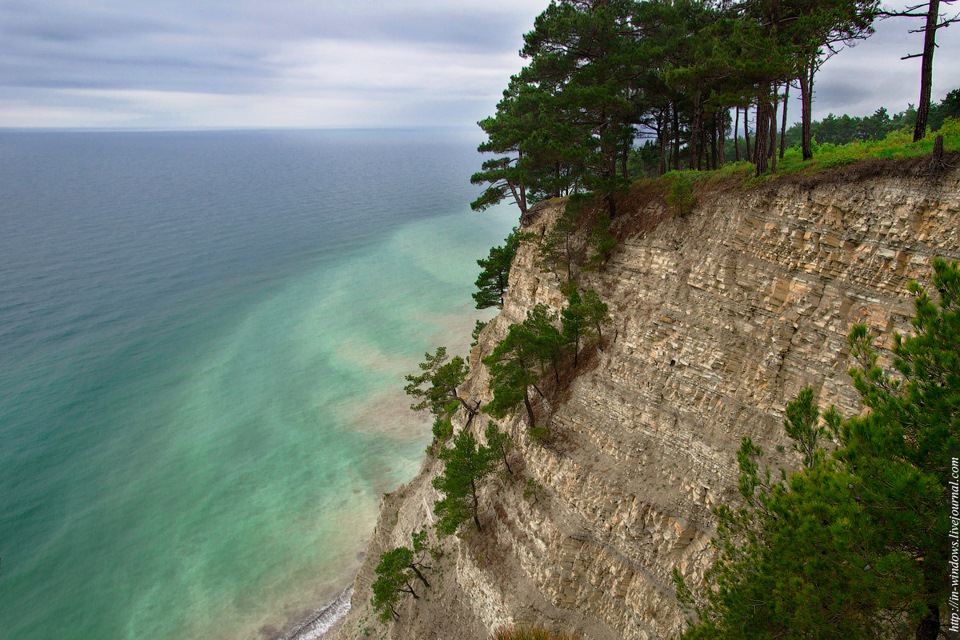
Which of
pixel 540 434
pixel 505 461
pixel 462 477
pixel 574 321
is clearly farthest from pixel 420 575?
pixel 574 321

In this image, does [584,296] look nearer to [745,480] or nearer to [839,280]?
[839,280]

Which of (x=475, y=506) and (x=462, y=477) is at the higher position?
(x=462, y=477)

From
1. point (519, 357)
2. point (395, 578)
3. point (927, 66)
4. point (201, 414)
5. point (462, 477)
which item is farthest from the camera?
point (201, 414)

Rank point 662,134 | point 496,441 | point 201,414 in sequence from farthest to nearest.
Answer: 1. point 201,414
2. point 662,134
3. point 496,441

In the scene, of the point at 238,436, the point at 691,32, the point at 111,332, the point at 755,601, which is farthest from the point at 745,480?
the point at 111,332

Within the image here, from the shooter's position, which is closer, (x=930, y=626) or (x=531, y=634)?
(x=930, y=626)

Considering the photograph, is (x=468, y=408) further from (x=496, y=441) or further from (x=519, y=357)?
(x=519, y=357)

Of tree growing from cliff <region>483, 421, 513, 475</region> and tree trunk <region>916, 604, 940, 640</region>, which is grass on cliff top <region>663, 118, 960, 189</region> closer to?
tree trunk <region>916, 604, 940, 640</region>

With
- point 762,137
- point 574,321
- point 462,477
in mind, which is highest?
Result: point 762,137
